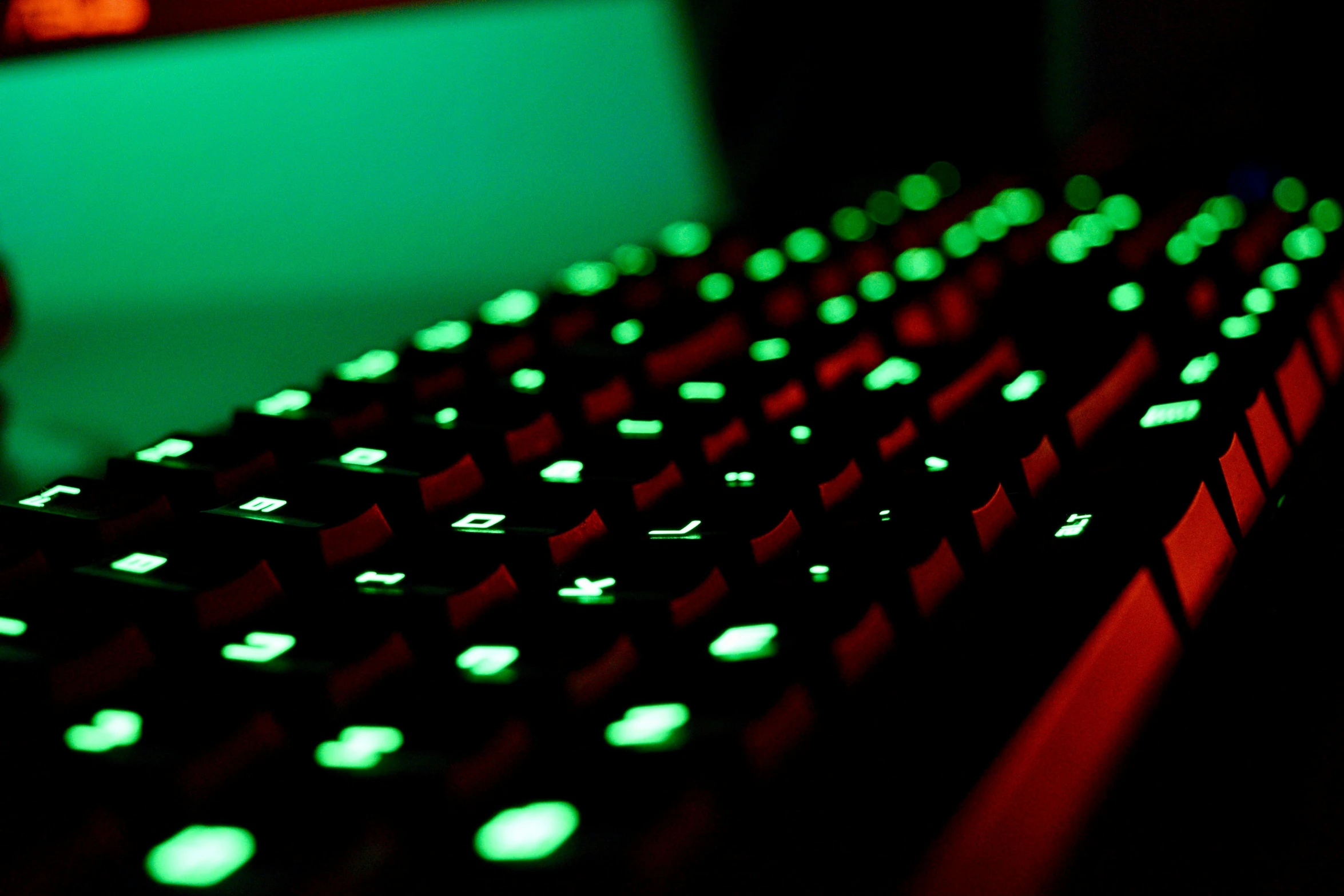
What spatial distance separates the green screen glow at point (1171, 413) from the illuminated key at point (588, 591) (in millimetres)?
411

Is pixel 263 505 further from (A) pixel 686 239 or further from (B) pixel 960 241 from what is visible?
(B) pixel 960 241

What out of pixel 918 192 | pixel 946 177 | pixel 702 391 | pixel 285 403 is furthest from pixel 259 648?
pixel 946 177

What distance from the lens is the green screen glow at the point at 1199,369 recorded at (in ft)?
2.91

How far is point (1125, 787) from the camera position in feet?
1.86

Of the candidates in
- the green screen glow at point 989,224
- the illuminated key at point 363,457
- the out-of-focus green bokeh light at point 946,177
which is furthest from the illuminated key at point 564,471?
the out-of-focus green bokeh light at point 946,177

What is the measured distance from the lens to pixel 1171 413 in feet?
2.69

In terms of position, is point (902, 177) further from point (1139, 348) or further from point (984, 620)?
point (984, 620)

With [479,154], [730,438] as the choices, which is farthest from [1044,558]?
[479,154]

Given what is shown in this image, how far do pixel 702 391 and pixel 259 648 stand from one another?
0.43 meters

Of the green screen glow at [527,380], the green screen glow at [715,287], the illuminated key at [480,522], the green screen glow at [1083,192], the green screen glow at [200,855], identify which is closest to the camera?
the green screen glow at [200,855]

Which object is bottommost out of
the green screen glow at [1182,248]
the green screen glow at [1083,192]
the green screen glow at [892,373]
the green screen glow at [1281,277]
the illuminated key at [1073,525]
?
the illuminated key at [1073,525]

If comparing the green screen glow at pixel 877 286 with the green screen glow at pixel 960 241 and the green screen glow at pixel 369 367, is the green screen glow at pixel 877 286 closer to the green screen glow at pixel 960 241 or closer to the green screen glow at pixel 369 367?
the green screen glow at pixel 960 241

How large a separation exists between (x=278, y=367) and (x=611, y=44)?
744 mm

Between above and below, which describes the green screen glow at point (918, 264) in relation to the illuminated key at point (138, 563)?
below
